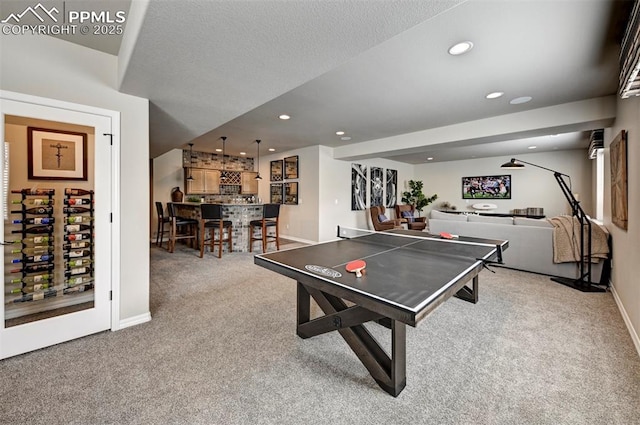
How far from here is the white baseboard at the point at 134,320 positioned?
91.5 inches

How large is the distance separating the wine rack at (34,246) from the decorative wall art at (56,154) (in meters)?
0.16

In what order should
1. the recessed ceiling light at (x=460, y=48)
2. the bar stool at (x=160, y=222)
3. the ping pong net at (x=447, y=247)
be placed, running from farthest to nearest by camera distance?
the bar stool at (x=160, y=222) < the recessed ceiling light at (x=460, y=48) < the ping pong net at (x=447, y=247)

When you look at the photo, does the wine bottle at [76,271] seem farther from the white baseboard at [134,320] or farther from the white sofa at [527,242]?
the white sofa at [527,242]

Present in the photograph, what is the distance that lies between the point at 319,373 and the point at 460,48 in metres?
2.84

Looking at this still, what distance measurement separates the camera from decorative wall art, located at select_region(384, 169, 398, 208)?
28.6 ft

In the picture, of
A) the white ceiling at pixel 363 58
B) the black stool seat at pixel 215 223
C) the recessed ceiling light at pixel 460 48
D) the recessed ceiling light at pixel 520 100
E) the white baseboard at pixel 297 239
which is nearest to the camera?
the white ceiling at pixel 363 58

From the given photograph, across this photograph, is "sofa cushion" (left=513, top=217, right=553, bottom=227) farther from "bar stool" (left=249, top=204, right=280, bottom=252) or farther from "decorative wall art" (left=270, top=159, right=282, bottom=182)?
"decorative wall art" (left=270, top=159, right=282, bottom=182)

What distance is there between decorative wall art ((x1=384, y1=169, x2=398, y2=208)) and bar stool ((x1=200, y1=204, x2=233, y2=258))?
5206 mm

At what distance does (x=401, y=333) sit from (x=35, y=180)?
9.88 ft

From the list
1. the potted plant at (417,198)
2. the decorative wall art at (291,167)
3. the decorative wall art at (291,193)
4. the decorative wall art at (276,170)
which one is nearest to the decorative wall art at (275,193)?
the decorative wall art at (276,170)

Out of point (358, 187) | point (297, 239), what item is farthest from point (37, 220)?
point (358, 187)

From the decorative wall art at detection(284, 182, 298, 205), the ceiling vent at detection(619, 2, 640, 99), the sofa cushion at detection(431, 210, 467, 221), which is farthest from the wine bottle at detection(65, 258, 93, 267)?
the sofa cushion at detection(431, 210, 467, 221)

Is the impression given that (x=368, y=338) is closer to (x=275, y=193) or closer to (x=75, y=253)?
(x=75, y=253)

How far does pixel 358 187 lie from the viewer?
24.8ft
